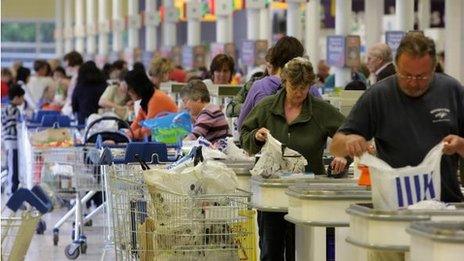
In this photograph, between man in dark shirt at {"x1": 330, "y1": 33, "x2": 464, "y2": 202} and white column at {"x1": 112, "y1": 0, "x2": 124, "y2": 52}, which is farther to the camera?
white column at {"x1": 112, "y1": 0, "x2": 124, "y2": 52}

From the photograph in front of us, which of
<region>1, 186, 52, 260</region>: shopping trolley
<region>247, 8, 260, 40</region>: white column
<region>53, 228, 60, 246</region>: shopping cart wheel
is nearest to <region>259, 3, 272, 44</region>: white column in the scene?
<region>247, 8, 260, 40</region>: white column

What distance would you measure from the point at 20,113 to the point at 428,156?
12492 millimetres

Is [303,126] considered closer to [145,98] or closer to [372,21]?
[145,98]

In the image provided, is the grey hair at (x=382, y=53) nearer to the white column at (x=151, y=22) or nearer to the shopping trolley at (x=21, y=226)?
the shopping trolley at (x=21, y=226)

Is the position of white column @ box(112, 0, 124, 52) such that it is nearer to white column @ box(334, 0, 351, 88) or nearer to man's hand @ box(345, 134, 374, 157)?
white column @ box(334, 0, 351, 88)

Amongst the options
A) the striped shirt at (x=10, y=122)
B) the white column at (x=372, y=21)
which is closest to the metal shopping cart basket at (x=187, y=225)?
the striped shirt at (x=10, y=122)

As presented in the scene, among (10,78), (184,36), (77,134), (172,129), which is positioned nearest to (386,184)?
(172,129)

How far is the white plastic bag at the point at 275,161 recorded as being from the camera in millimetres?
8078

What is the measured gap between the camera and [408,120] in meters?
6.44

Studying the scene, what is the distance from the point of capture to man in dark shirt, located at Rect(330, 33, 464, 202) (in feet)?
20.9

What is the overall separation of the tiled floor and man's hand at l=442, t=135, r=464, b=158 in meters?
5.58

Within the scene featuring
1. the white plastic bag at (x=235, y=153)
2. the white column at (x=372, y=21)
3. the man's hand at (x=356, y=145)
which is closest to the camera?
the man's hand at (x=356, y=145)

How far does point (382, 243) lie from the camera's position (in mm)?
5859

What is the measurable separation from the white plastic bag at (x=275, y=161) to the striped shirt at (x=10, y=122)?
10.2 meters
